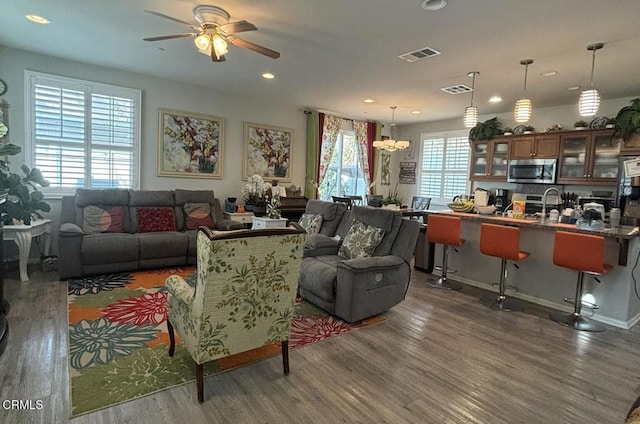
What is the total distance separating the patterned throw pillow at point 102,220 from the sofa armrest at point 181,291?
282 cm

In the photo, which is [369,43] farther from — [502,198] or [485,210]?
[502,198]

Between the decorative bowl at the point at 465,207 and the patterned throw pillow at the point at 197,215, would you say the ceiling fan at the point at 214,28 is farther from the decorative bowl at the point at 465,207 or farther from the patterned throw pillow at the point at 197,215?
the decorative bowl at the point at 465,207

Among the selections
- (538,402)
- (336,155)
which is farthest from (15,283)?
(336,155)

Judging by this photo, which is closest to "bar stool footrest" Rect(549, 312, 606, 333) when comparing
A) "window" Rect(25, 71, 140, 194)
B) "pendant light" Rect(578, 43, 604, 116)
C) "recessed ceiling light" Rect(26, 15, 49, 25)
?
"pendant light" Rect(578, 43, 604, 116)

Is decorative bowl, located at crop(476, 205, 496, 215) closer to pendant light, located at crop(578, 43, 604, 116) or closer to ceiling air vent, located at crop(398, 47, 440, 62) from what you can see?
pendant light, located at crop(578, 43, 604, 116)

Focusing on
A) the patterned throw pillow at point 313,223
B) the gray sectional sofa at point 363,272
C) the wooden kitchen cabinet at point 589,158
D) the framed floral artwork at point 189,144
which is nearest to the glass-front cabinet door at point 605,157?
the wooden kitchen cabinet at point 589,158

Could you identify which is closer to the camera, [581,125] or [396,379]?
[396,379]

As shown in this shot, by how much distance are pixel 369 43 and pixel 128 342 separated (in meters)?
3.52

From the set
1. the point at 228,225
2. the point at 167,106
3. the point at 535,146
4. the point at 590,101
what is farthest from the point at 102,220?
the point at 535,146

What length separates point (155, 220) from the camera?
15.9 ft

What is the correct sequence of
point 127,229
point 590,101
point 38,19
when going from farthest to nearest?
point 127,229 < point 590,101 < point 38,19

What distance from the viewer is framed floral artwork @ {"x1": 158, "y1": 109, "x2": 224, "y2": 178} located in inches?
212

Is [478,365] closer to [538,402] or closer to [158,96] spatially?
[538,402]

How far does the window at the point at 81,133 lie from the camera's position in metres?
4.49
